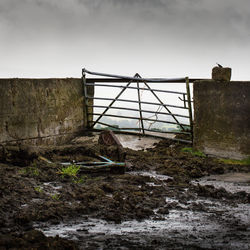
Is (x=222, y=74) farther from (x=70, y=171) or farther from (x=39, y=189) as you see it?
(x=39, y=189)

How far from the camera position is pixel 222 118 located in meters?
7.12

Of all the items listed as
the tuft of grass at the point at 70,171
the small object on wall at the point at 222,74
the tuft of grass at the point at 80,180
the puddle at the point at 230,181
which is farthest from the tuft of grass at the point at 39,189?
the small object on wall at the point at 222,74

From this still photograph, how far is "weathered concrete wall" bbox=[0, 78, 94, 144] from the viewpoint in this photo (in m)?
7.50

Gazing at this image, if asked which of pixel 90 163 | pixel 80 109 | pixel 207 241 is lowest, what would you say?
pixel 207 241

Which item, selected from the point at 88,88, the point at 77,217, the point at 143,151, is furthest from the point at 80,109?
the point at 77,217

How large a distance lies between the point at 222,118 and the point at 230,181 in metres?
1.75

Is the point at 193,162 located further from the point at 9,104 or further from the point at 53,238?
the point at 53,238

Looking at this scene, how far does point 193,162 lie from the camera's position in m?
6.71

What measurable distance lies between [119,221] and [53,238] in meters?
0.81

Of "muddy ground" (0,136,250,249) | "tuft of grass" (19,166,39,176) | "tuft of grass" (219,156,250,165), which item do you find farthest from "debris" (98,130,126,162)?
"tuft of grass" (219,156,250,165)

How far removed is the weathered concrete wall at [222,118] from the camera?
6.93 m

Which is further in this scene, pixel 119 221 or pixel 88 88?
pixel 88 88

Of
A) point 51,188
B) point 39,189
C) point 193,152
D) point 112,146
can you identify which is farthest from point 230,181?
point 39,189

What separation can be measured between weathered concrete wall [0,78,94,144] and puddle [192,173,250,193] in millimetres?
3730
